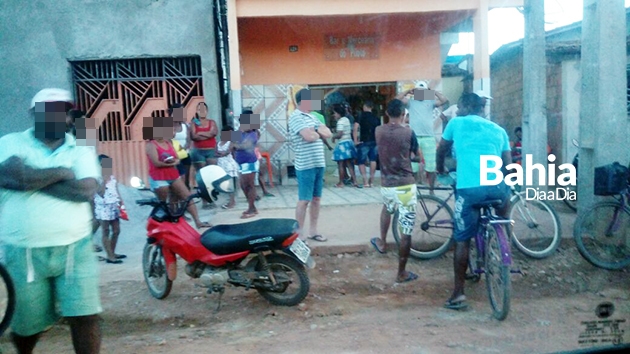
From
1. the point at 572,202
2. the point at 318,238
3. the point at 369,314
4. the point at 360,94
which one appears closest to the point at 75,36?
the point at 369,314

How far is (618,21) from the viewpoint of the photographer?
196 inches

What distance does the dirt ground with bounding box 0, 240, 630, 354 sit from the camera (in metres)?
3.48

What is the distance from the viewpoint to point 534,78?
590cm

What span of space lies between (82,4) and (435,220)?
3399 mm

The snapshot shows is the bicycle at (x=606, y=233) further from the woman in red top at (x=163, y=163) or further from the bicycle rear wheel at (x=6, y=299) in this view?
the bicycle rear wheel at (x=6, y=299)

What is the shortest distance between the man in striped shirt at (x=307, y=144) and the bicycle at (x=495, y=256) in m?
1.62

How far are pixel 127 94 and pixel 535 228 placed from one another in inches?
145

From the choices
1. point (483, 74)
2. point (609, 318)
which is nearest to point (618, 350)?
point (609, 318)

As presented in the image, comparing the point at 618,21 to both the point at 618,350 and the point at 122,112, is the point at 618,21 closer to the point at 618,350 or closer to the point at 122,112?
the point at 618,350

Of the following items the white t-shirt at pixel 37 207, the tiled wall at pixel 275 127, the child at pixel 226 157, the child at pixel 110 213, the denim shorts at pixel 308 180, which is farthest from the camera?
the tiled wall at pixel 275 127

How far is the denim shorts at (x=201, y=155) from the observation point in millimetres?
5207

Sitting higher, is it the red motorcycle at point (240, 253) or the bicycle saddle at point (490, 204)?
the bicycle saddle at point (490, 204)

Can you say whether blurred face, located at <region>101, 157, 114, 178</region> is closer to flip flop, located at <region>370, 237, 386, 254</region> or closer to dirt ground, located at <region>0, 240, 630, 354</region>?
dirt ground, located at <region>0, 240, 630, 354</region>

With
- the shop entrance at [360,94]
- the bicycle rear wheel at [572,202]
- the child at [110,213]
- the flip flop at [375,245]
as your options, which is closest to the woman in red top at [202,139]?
the child at [110,213]
